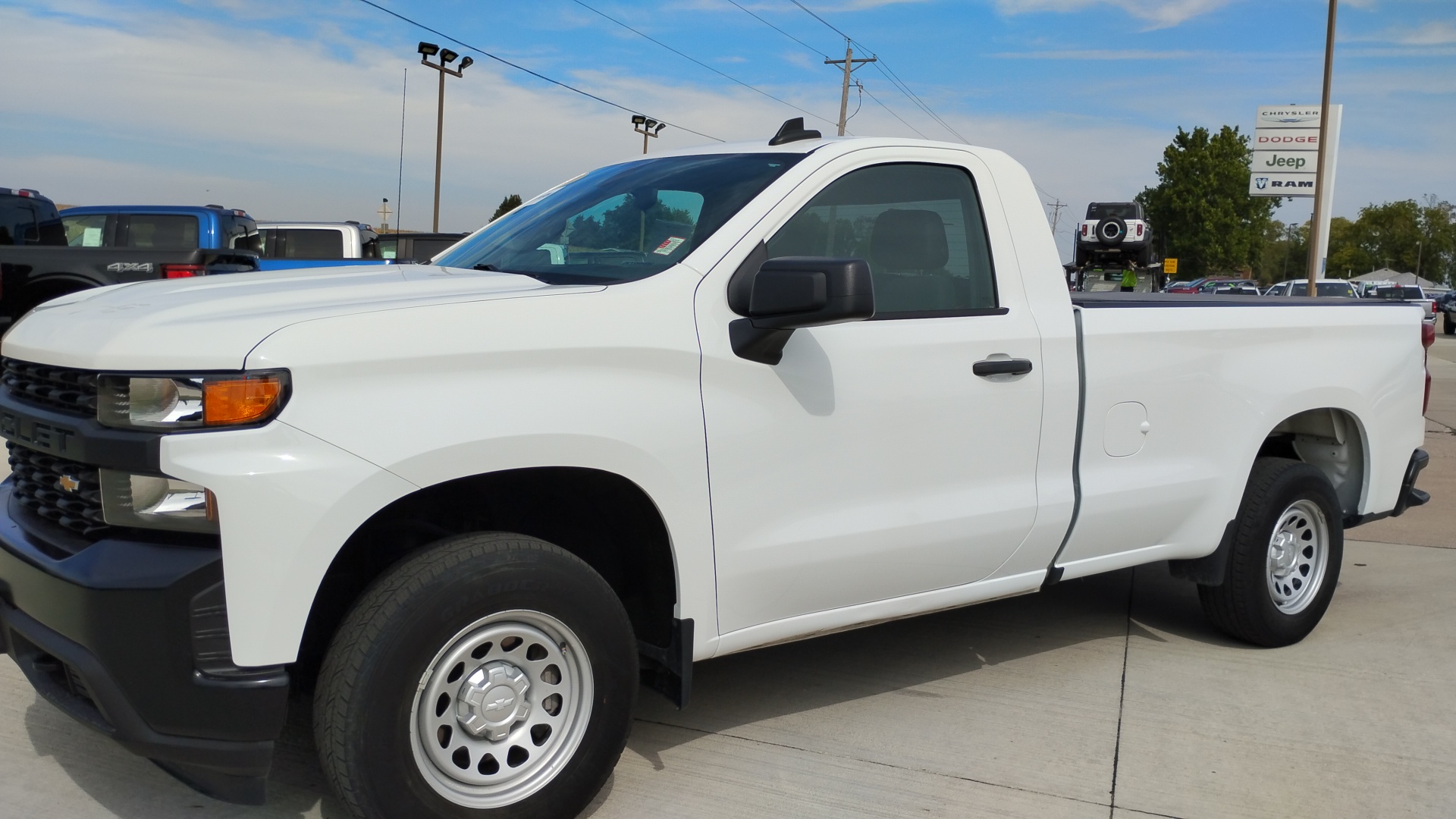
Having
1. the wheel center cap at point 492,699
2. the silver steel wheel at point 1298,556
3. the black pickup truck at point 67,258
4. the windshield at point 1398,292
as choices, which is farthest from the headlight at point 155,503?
the windshield at point 1398,292

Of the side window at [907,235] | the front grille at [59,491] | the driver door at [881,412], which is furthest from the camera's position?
the side window at [907,235]

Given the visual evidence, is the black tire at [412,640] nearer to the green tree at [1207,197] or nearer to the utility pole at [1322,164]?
the utility pole at [1322,164]

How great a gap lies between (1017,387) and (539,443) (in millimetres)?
1695

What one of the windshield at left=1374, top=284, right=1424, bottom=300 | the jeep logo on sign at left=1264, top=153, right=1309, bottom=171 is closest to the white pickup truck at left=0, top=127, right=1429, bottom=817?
the jeep logo on sign at left=1264, top=153, right=1309, bottom=171

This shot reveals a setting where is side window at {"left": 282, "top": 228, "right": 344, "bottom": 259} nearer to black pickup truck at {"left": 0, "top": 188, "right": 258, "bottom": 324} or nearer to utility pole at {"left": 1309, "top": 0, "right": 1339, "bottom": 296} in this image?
black pickup truck at {"left": 0, "top": 188, "right": 258, "bottom": 324}

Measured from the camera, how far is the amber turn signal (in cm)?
255

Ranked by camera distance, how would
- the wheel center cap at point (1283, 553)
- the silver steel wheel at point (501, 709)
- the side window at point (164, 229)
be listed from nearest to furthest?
the silver steel wheel at point (501, 709) < the wheel center cap at point (1283, 553) < the side window at point (164, 229)

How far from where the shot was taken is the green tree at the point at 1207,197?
6750cm

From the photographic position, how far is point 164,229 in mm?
13781

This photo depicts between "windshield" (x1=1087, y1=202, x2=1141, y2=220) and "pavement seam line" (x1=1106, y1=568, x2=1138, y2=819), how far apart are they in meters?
20.5

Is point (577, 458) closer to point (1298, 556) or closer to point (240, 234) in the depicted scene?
point (1298, 556)

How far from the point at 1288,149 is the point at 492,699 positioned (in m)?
37.6

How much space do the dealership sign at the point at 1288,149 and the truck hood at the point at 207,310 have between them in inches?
1362

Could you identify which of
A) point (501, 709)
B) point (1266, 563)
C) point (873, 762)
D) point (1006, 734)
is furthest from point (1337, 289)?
point (501, 709)
